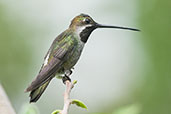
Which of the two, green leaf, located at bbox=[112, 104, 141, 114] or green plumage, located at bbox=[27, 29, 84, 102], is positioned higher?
green leaf, located at bbox=[112, 104, 141, 114]

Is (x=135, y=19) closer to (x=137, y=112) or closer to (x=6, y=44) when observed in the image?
(x=6, y=44)

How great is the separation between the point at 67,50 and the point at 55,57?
0.66 ft

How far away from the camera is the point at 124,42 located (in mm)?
13828

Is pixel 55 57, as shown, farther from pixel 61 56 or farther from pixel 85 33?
pixel 85 33

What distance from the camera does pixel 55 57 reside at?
3.40m

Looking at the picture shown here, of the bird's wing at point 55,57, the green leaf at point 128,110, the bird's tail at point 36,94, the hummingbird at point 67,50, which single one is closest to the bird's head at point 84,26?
the hummingbird at point 67,50

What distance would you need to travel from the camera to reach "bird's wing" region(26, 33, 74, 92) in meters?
3.11

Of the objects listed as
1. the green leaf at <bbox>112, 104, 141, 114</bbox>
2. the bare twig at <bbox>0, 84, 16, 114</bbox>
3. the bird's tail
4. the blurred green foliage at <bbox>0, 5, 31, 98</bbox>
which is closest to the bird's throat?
the bird's tail

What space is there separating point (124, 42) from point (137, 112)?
12489mm

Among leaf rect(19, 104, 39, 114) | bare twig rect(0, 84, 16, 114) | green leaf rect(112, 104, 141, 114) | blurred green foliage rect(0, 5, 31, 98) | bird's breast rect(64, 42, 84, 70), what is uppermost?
green leaf rect(112, 104, 141, 114)

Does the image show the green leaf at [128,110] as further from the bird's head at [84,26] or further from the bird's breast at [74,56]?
the bird's head at [84,26]

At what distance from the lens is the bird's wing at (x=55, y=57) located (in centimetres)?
311

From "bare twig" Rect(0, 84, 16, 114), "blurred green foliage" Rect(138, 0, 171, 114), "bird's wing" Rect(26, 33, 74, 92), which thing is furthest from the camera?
"blurred green foliage" Rect(138, 0, 171, 114)

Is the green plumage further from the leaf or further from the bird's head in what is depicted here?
the leaf
